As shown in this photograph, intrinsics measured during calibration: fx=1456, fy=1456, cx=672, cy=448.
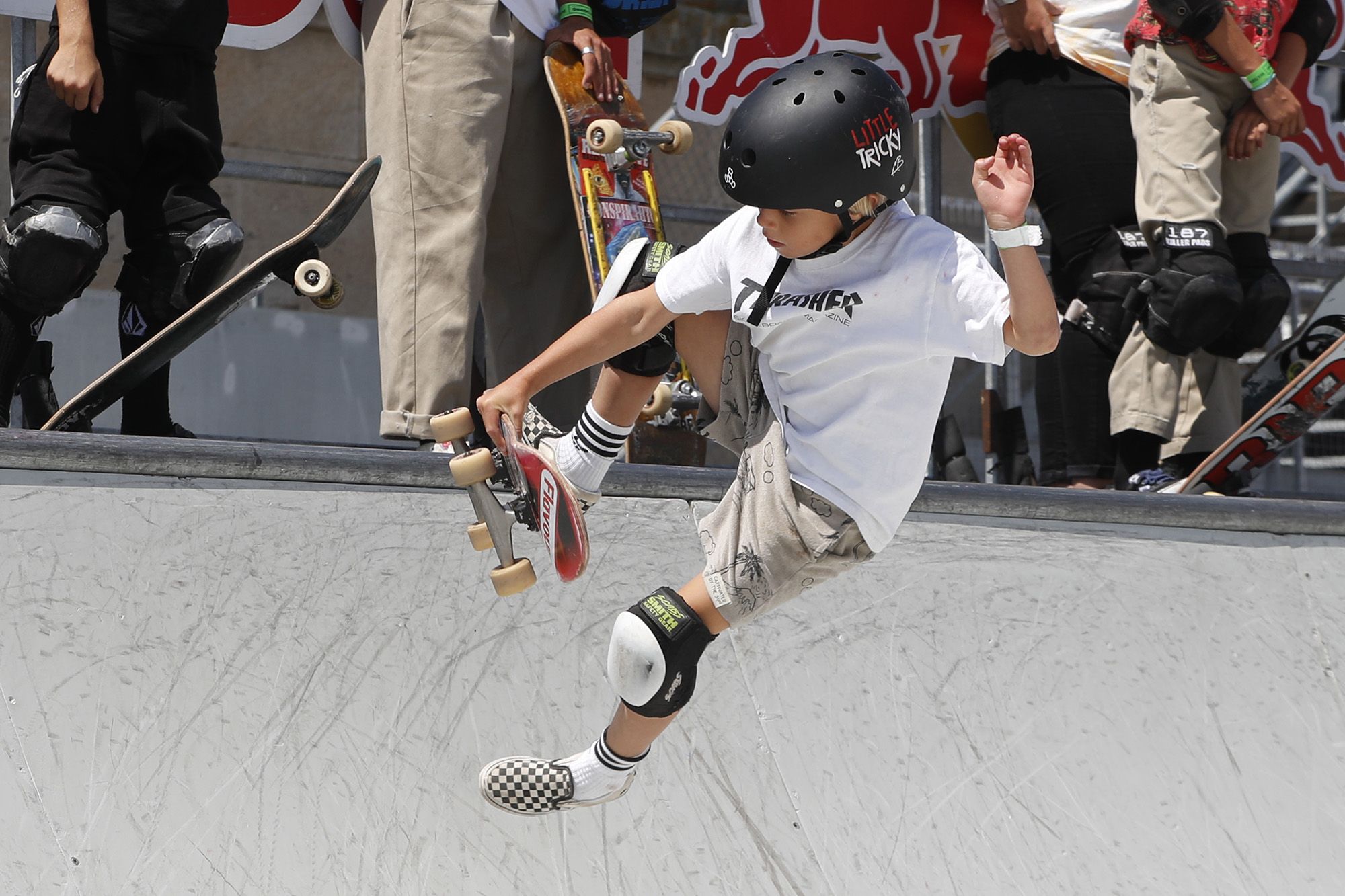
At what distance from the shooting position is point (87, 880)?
8.38ft

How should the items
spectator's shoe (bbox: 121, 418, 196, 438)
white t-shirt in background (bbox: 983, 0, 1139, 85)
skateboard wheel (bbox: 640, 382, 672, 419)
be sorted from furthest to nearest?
white t-shirt in background (bbox: 983, 0, 1139, 85), skateboard wheel (bbox: 640, 382, 672, 419), spectator's shoe (bbox: 121, 418, 196, 438)

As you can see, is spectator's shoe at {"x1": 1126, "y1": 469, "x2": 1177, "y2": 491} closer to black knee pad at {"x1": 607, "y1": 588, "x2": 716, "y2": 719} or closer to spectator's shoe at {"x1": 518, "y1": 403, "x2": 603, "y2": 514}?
spectator's shoe at {"x1": 518, "y1": 403, "x2": 603, "y2": 514}

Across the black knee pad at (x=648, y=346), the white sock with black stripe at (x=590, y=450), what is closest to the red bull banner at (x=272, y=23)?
the black knee pad at (x=648, y=346)

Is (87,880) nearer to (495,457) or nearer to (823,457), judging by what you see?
(495,457)

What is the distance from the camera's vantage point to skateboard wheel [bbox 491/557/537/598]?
96.5 inches

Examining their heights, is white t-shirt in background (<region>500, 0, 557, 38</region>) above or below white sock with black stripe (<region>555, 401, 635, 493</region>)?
above

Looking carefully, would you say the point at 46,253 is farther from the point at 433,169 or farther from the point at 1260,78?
the point at 1260,78

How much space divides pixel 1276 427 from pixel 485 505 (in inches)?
110

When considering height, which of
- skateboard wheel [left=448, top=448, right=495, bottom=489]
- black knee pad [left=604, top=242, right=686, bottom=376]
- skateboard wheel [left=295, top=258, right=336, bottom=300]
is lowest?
skateboard wheel [left=295, top=258, right=336, bottom=300]

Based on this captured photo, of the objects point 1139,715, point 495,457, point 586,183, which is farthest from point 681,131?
point 1139,715

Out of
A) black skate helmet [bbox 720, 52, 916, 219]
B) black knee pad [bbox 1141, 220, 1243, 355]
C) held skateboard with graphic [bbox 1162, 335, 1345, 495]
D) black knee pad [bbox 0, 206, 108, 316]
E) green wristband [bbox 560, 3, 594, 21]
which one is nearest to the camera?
black skate helmet [bbox 720, 52, 916, 219]

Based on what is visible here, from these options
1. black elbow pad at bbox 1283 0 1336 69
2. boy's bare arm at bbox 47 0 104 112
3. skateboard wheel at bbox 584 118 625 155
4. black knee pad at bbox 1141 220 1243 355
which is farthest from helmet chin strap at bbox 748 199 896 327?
black elbow pad at bbox 1283 0 1336 69

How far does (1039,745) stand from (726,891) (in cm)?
83

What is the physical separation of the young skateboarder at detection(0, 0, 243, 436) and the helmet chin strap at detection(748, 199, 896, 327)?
61.3 inches
